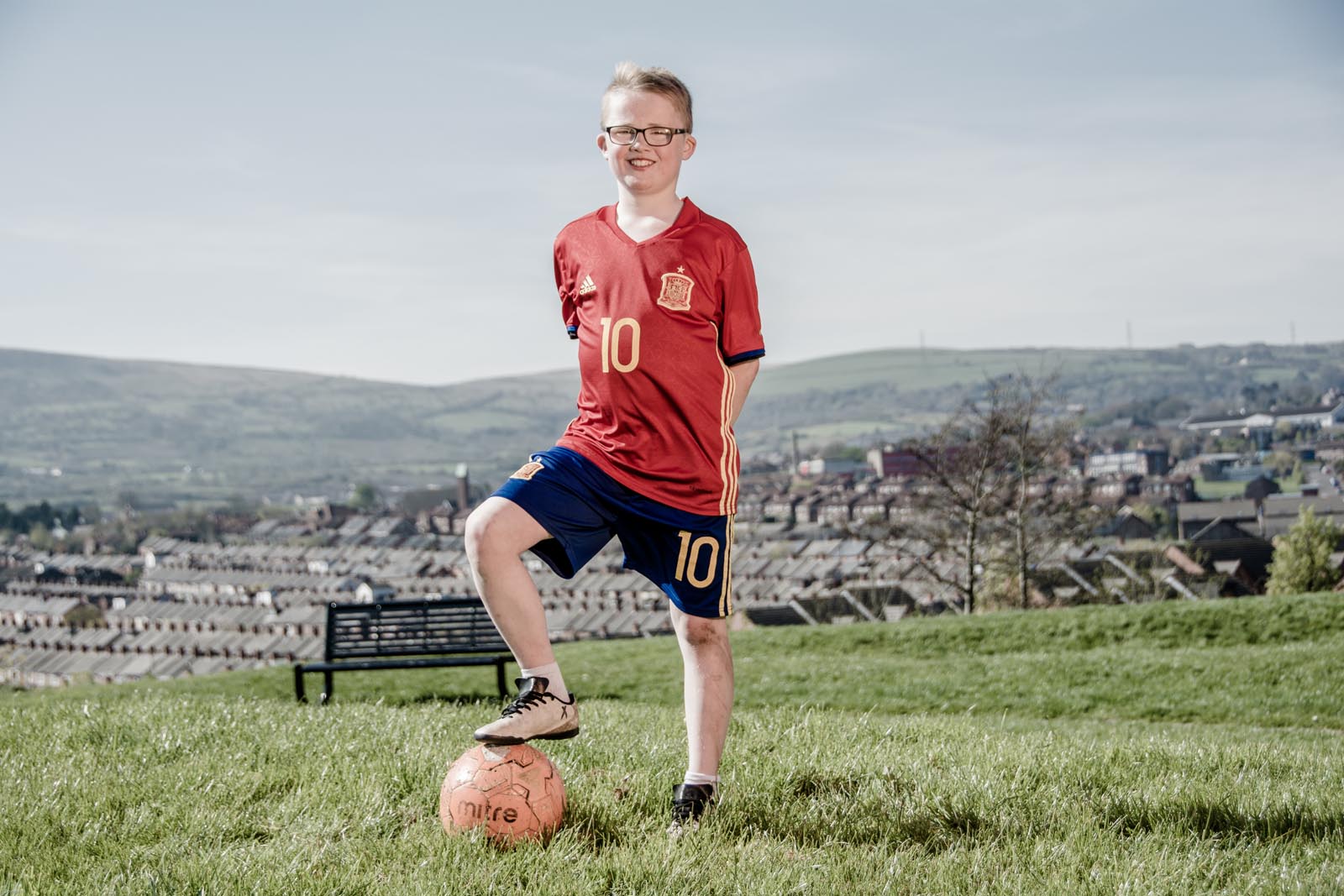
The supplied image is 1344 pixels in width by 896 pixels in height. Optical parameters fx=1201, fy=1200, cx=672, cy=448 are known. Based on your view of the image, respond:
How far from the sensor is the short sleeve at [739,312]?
13.8ft

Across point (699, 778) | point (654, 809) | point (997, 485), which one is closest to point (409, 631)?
point (654, 809)

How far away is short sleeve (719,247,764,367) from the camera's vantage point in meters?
4.20

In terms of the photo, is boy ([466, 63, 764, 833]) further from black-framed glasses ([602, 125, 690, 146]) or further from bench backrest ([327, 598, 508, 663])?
bench backrest ([327, 598, 508, 663])

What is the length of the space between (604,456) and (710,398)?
414 millimetres

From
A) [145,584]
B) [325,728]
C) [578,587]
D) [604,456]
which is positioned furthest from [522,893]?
[145,584]

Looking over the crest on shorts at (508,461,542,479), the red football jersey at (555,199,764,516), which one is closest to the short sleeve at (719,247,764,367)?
the red football jersey at (555,199,764,516)

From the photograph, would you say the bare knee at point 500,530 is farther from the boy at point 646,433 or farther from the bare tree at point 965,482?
the bare tree at point 965,482

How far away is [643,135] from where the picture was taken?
4.18m

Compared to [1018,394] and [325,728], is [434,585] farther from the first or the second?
[325,728]

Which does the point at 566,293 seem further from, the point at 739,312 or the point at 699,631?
the point at 699,631

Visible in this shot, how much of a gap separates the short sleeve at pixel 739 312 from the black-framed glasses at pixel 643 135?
48cm

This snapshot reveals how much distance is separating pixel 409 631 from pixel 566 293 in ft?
26.3

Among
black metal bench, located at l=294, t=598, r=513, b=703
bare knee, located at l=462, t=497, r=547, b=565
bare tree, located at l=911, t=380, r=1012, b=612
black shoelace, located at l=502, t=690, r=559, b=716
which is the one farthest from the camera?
bare tree, located at l=911, t=380, r=1012, b=612

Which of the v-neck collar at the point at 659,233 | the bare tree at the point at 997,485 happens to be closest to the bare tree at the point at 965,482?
the bare tree at the point at 997,485
